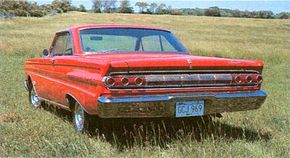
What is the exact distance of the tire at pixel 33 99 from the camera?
24.7ft

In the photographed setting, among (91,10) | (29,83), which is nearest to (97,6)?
(91,10)

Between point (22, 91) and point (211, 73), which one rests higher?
point (211, 73)

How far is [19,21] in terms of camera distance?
60.2 metres

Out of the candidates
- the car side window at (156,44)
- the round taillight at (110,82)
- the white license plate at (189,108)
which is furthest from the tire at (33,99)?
the white license plate at (189,108)

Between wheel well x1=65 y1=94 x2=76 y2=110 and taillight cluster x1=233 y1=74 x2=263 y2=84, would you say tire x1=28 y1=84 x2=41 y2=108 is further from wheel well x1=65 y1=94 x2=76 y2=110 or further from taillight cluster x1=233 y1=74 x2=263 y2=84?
taillight cluster x1=233 y1=74 x2=263 y2=84

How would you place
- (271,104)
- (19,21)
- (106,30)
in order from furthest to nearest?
(19,21) → (271,104) → (106,30)

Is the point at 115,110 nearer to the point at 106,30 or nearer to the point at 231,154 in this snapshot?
the point at 231,154

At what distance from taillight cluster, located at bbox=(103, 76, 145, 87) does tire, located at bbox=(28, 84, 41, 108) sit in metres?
3.18

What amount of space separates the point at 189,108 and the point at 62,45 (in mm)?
2615

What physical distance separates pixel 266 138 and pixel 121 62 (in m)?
2.10

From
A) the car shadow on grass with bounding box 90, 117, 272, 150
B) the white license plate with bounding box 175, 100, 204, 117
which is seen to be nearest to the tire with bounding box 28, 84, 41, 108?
the car shadow on grass with bounding box 90, 117, 272, 150

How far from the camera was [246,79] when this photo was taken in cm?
527

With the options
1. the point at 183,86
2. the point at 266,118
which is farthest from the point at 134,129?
the point at 266,118

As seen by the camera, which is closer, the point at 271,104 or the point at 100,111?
the point at 100,111
